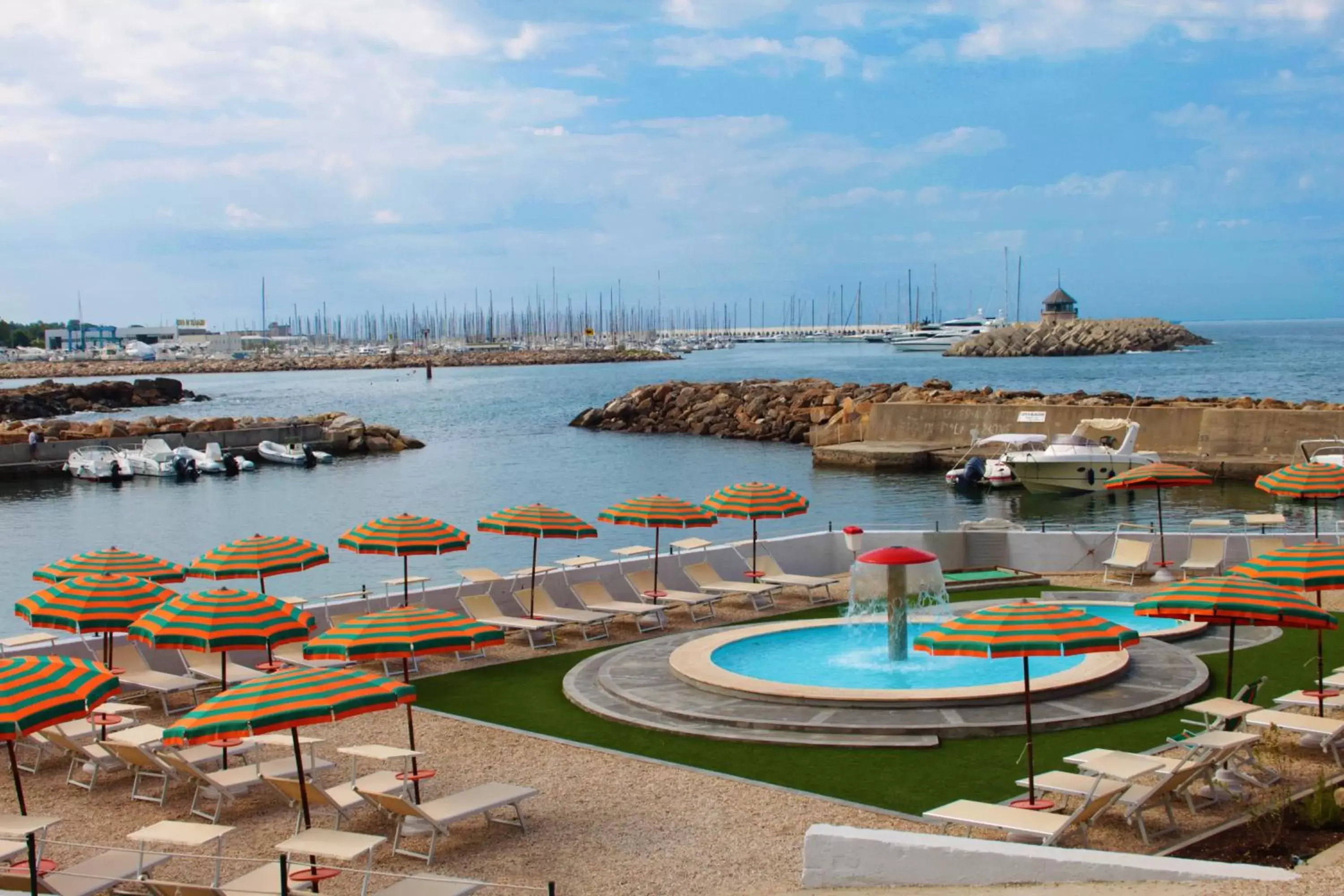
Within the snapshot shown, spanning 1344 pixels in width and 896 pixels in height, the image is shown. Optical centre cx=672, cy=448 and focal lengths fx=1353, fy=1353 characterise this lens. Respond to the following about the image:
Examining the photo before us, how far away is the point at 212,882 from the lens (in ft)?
31.2

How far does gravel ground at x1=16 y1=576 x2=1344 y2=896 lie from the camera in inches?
372

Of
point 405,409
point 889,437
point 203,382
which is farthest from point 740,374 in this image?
point 889,437

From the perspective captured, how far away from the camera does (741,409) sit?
78.2m

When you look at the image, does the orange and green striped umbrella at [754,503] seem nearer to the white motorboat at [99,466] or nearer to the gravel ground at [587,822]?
the gravel ground at [587,822]

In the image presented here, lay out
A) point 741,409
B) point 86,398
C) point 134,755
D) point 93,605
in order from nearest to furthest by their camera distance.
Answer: point 134,755
point 93,605
point 741,409
point 86,398

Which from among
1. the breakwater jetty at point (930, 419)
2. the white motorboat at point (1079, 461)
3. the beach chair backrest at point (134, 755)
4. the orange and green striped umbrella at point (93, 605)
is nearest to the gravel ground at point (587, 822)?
the beach chair backrest at point (134, 755)

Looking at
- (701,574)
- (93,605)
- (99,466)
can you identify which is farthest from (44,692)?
(99,466)

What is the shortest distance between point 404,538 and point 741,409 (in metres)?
61.9

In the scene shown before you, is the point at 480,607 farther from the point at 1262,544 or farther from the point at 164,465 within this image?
the point at 164,465

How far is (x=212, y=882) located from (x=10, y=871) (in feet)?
4.82

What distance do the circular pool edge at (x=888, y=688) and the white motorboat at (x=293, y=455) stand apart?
55363mm

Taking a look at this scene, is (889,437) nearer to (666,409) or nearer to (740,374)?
(666,409)

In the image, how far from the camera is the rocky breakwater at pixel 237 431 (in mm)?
70562

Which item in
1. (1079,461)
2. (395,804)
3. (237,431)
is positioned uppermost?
(395,804)
